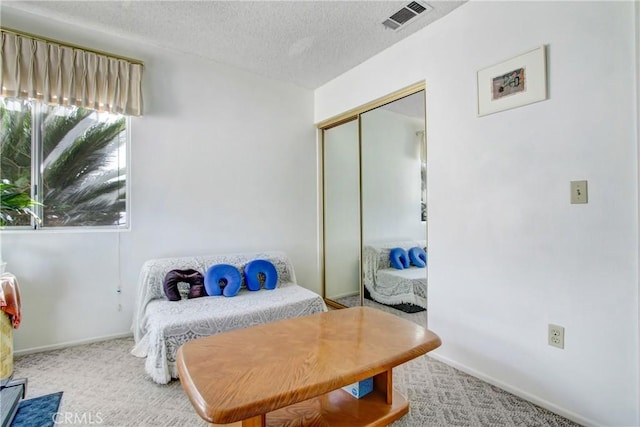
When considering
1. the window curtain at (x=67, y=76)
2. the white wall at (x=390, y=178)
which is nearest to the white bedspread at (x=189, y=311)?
the white wall at (x=390, y=178)

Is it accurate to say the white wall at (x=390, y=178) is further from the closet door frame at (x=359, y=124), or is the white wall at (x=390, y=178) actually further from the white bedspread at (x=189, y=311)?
the white bedspread at (x=189, y=311)

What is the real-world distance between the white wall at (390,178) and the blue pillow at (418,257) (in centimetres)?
11

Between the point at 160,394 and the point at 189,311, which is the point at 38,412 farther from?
the point at 189,311

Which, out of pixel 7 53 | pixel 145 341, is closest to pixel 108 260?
pixel 145 341

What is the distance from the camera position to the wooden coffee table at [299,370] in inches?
39.3

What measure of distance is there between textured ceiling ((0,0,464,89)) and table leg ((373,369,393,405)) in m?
2.34

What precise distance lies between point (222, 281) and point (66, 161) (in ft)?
5.23

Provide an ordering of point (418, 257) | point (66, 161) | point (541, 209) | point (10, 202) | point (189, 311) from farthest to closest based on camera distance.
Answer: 1. point (418, 257)
2. point (66, 161)
3. point (189, 311)
4. point (10, 202)
5. point (541, 209)

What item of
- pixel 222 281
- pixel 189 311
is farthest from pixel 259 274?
pixel 189 311

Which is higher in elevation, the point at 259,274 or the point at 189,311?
the point at 259,274

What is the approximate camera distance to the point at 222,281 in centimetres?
265

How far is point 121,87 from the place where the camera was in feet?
8.39

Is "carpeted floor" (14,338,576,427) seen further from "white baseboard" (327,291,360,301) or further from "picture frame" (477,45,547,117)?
"picture frame" (477,45,547,117)

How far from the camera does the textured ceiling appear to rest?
7.18 ft
